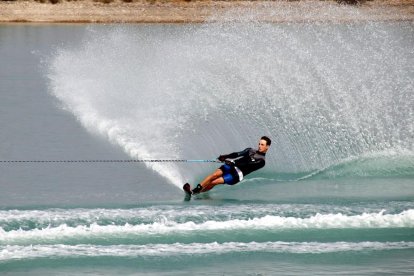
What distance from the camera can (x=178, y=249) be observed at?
1358 cm

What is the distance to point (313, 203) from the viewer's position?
15523mm

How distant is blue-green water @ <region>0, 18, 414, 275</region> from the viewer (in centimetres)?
1354

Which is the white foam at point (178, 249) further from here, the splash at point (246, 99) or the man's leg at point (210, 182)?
the splash at point (246, 99)

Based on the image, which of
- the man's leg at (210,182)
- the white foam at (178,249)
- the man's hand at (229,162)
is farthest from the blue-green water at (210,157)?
the man's hand at (229,162)

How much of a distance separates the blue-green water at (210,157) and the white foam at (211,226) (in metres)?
0.03

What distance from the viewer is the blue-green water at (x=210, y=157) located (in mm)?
13539

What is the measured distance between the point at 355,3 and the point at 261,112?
92.0 feet

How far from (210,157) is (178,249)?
5293 millimetres

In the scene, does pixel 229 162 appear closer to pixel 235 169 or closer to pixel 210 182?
pixel 235 169

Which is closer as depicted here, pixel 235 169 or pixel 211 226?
pixel 211 226

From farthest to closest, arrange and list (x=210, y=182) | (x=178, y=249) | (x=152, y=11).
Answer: (x=152, y=11)
(x=210, y=182)
(x=178, y=249)

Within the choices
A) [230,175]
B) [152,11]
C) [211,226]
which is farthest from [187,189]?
[152,11]

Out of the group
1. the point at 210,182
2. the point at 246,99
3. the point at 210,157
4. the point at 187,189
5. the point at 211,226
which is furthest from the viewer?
the point at 246,99

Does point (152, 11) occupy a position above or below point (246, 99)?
above
